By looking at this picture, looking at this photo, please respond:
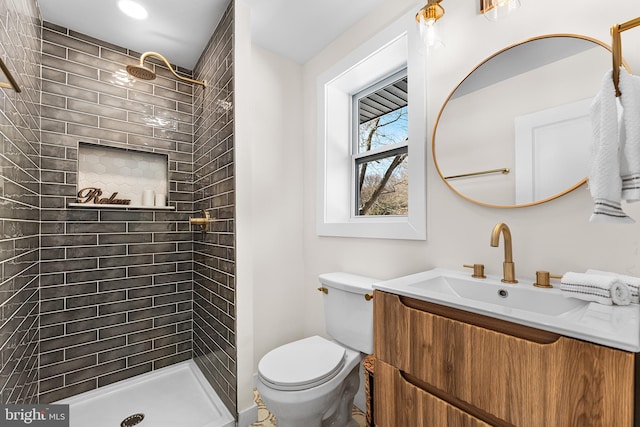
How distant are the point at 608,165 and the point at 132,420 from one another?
2487 millimetres

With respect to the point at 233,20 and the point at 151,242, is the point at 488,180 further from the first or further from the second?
the point at 151,242

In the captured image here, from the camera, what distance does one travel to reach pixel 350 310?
60.8 inches

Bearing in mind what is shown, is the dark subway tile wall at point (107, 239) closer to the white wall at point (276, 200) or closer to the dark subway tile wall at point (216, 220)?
the dark subway tile wall at point (216, 220)

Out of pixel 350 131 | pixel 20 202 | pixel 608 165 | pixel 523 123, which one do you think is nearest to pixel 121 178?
pixel 20 202

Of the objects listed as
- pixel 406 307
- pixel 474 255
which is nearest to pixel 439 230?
pixel 474 255

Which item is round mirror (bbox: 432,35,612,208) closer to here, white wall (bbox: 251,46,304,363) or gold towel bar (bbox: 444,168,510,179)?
gold towel bar (bbox: 444,168,510,179)

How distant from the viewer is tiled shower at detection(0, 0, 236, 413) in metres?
1.64

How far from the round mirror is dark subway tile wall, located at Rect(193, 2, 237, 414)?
1.21 m

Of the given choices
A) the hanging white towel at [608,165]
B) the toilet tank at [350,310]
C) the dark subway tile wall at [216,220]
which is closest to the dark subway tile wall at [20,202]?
the dark subway tile wall at [216,220]

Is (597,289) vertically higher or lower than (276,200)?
lower

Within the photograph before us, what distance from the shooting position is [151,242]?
221 cm

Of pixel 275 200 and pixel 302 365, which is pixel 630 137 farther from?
pixel 275 200

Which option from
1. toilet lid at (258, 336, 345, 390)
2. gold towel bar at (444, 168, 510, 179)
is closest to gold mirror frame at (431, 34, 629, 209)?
gold towel bar at (444, 168, 510, 179)

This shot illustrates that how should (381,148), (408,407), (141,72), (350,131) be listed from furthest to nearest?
→ (350,131)
(381,148)
(141,72)
(408,407)
